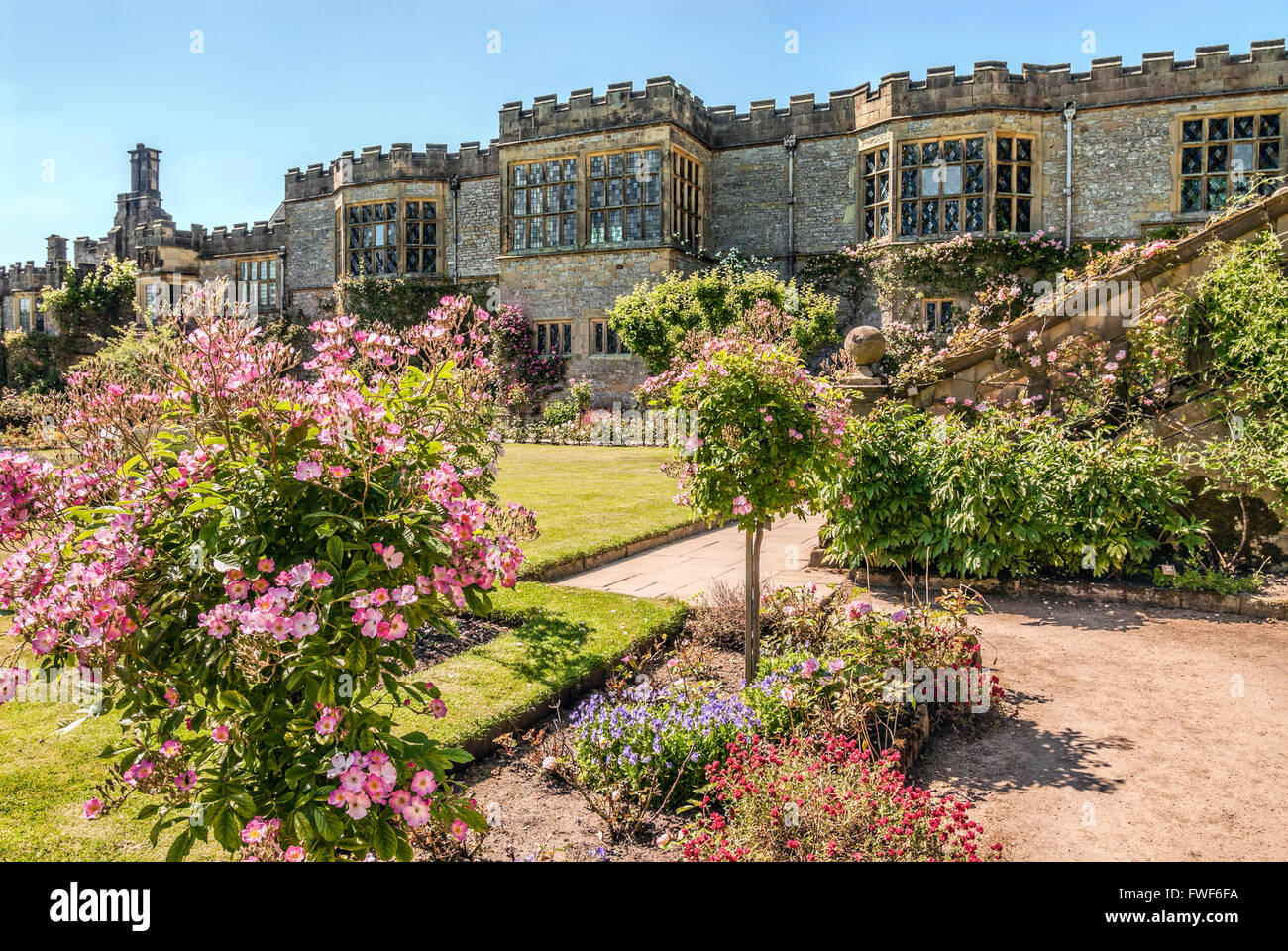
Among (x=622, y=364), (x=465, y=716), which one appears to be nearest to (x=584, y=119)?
(x=622, y=364)

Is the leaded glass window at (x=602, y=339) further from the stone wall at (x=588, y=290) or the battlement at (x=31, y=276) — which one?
the battlement at (x=31, y=276)

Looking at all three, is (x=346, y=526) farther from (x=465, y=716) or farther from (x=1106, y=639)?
(x=1106, y=639)

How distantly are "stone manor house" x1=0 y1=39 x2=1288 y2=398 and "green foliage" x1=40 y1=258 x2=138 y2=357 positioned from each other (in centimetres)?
800

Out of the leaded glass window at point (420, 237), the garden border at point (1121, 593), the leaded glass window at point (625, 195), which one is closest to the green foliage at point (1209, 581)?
the garden border at point (1121, 593)

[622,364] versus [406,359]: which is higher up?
[622,364]

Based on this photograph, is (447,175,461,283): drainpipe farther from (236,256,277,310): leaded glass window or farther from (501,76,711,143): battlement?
(236,256,277,310): leaded glass window

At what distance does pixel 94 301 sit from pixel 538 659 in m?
34.2

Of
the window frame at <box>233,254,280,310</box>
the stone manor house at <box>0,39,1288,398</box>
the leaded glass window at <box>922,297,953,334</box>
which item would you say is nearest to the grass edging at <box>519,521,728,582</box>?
the leaded glass window at <box>922,297,953,334</box>

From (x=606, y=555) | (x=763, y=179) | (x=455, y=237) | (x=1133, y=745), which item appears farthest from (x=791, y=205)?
(x=1133, y=745)

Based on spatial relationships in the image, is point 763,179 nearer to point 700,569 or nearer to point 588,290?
point 588,290

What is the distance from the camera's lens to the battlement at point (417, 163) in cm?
2348

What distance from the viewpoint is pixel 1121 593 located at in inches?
256

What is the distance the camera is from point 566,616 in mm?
5848
